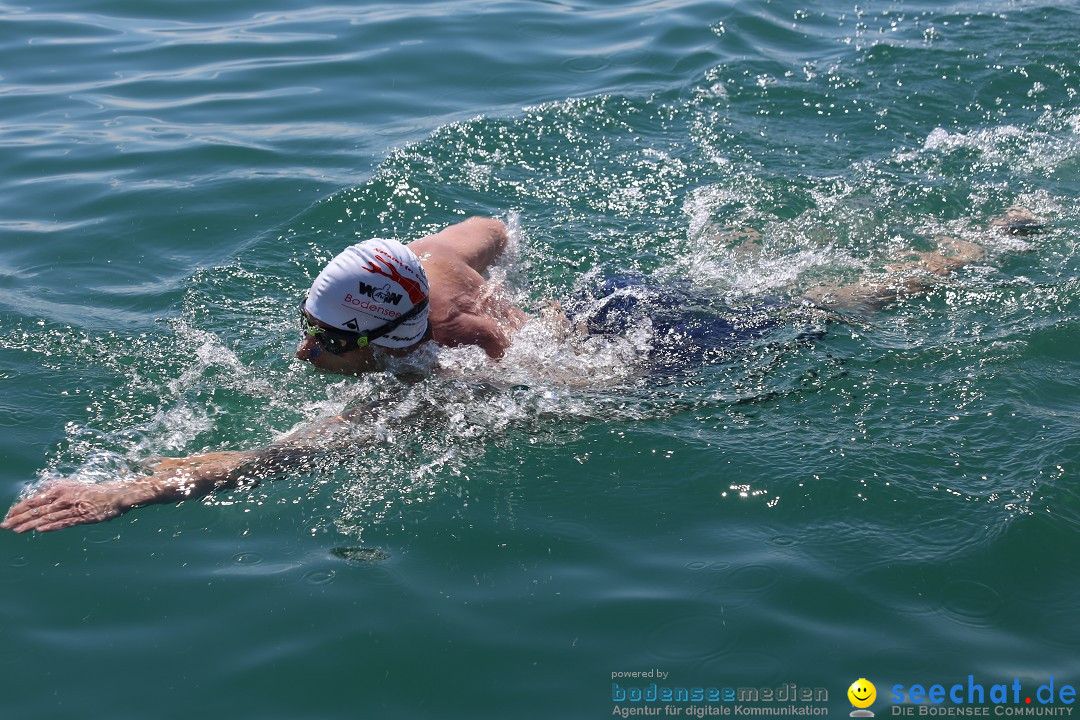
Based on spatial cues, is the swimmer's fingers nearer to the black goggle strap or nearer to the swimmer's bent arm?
the swimmer's bent arm

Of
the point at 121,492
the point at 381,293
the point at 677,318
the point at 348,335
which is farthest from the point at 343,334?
the point at 677,318

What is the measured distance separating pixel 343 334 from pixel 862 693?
296cm

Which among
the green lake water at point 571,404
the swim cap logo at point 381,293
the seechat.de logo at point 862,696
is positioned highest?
the swim cap logo at point 381,293

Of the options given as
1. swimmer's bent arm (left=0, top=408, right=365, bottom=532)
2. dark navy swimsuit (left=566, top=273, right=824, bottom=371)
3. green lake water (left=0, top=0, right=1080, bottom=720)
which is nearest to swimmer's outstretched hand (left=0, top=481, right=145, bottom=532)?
swimmer's bent arm (left=0, top=408, right=365, bottom=532)

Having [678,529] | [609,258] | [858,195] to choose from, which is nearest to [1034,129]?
[858,195]

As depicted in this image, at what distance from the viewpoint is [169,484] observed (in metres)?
4.65

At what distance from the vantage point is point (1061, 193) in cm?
785

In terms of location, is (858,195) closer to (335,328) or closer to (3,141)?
(335,328)

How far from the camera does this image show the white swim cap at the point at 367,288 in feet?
16.4

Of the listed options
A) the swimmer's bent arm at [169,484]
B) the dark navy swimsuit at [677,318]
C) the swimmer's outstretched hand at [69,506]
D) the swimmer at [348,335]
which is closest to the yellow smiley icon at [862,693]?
the dark navy swimsuit at [677,318]

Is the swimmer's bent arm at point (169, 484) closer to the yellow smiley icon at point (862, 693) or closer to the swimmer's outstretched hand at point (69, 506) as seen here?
the swimmer's outstretched hand at point (69, 506)

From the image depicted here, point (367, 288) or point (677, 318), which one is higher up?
point (367, 288)

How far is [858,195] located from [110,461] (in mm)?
5923

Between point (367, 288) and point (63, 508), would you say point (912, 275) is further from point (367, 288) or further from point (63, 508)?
point (63, 508)
